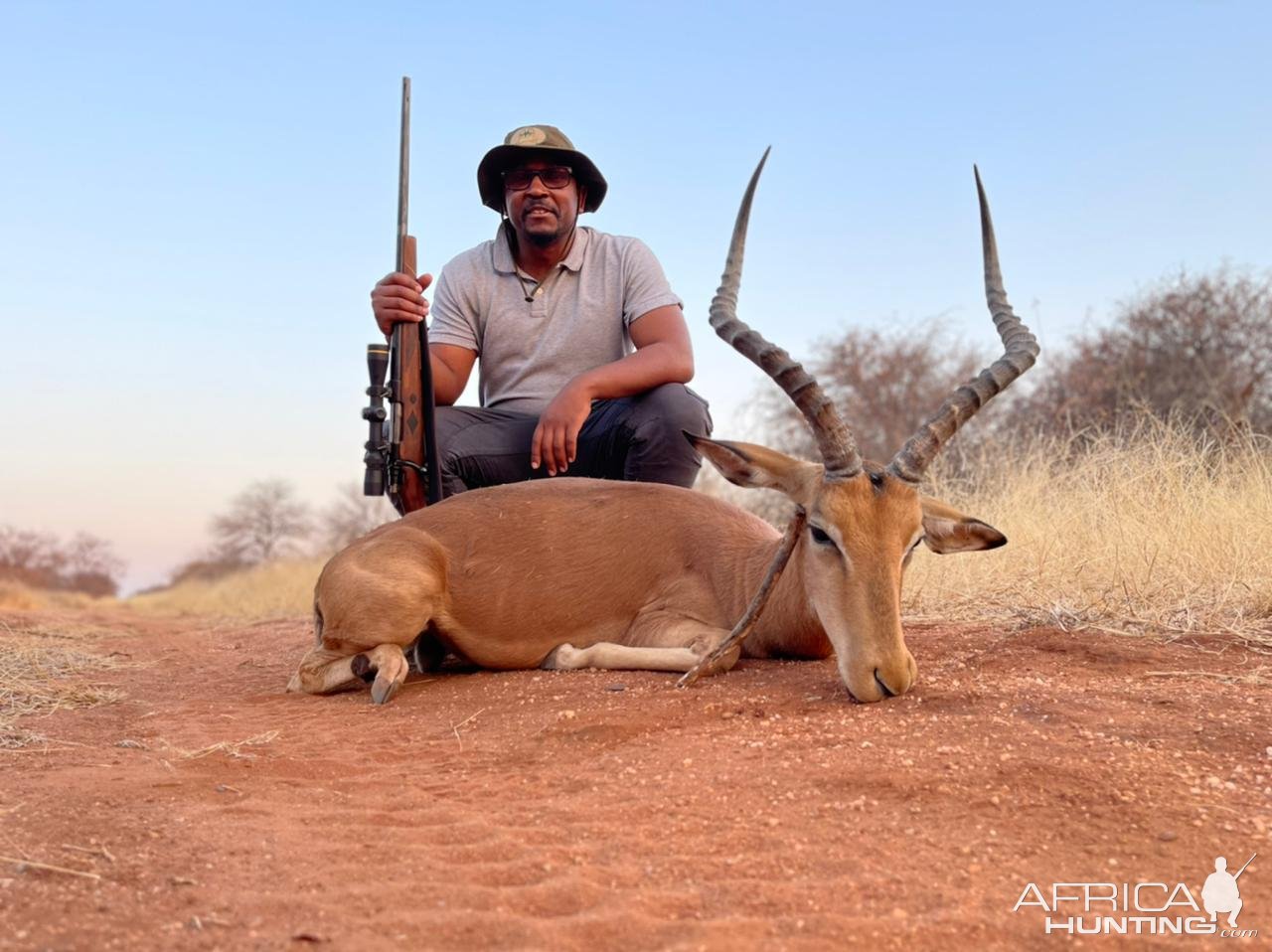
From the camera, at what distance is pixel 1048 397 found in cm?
1842

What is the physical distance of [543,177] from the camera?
23.2 feet

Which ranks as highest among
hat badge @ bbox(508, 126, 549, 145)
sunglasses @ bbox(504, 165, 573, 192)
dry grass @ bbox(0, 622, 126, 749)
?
hat badge @ bbox(508, 126, 549, 145)

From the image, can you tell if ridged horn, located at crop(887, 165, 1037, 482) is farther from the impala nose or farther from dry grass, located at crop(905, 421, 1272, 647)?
dry grass, located at crop(905, 421, 1272, 647)

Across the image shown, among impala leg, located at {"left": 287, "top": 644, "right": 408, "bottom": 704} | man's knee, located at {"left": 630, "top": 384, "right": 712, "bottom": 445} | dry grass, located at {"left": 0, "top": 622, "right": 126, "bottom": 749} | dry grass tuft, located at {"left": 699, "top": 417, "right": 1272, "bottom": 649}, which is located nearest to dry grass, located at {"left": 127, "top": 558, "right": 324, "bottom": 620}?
dry grass, located at {"left": 0, "top": 622, "right": 126, "bottom": 749}

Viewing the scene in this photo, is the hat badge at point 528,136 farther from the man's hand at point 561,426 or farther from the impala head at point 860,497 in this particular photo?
the impala head at point 860,497

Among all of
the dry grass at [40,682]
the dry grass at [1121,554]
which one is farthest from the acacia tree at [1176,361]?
the dry grass at [40,682]

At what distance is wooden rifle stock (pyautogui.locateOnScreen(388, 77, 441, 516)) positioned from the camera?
623 centimetres

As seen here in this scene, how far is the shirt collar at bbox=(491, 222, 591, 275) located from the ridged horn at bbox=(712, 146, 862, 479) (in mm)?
2287

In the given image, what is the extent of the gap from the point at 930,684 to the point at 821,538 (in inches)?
26.0

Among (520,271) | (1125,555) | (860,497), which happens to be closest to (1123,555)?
(1125,555)

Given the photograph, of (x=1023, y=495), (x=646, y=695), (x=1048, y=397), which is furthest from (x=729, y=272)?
(x=1048, y=397)

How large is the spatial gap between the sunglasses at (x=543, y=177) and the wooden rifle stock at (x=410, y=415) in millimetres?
919

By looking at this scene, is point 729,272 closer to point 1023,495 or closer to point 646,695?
point 646,695

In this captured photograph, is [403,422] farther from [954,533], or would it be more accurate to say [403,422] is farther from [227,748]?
[954,533]
